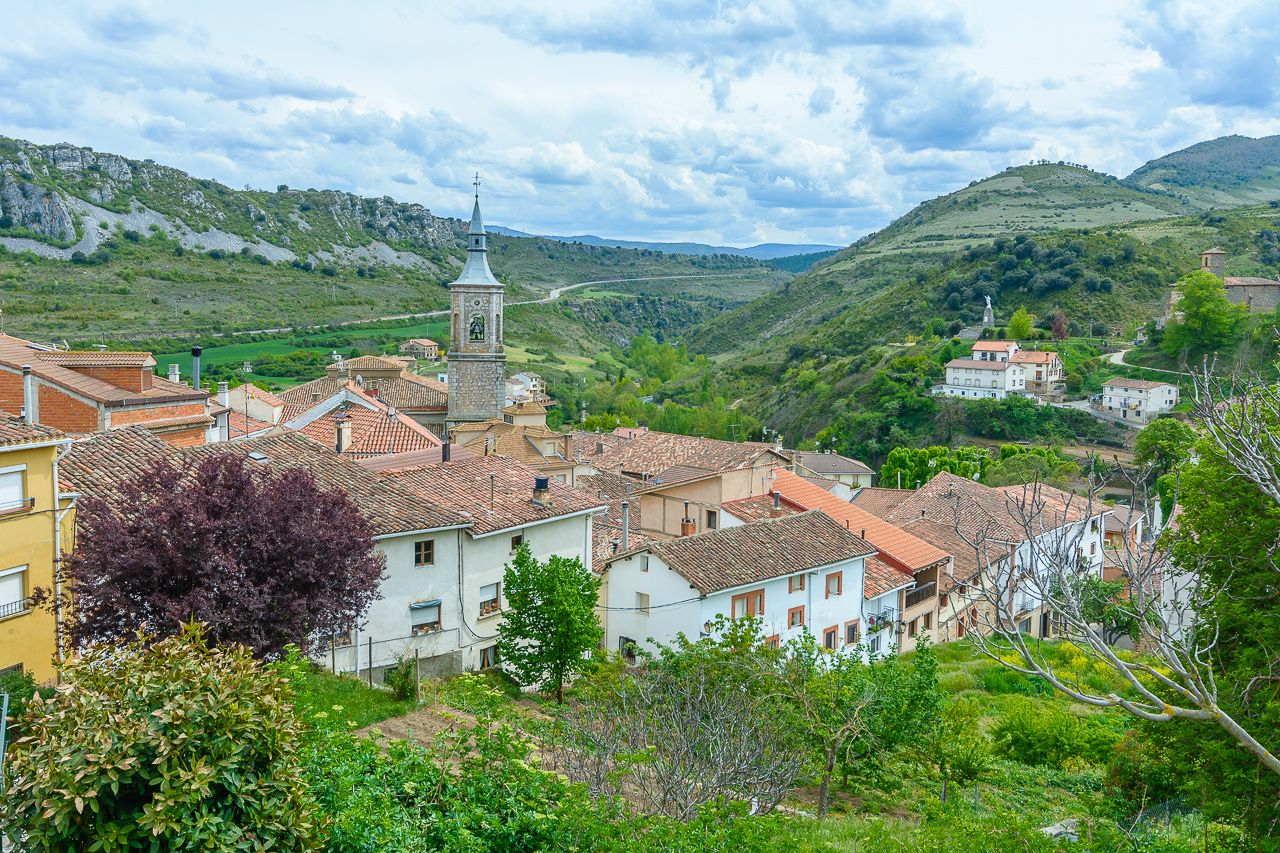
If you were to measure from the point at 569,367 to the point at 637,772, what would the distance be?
101 m

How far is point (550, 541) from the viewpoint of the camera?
22828 millimetres

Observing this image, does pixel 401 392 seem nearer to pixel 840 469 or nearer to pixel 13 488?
pixel 840 469

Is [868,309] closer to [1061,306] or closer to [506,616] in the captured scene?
[1061,306]

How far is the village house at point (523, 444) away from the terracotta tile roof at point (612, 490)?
2.65 ft

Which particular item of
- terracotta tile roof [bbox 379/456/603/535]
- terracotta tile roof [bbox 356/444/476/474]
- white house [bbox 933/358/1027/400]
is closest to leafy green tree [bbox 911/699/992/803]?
terracotta tile roof [bbox 379/456/603/535]

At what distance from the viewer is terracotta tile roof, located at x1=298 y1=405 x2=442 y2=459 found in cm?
2962

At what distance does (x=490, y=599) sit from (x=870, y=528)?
1577cm

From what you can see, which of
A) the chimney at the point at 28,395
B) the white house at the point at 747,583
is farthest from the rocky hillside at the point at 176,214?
the white house at the point at 747,583

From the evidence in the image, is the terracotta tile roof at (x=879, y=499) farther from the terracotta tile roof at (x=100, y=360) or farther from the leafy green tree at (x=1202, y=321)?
the leafy green tree at (x=1202, y=321)

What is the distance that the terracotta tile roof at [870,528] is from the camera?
30859 mm

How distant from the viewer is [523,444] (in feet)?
135

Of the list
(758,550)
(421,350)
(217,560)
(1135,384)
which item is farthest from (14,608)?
(1135,384)

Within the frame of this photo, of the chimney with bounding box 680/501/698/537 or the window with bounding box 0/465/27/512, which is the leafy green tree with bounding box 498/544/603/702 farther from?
the chimney with bounding box 680/501/698/537

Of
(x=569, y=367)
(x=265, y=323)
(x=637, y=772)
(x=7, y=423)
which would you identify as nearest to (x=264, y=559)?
(x=7, y=423)
